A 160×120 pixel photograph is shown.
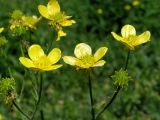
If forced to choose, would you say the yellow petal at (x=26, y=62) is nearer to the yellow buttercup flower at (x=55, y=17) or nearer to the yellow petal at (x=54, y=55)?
the yellow petal at (x=54, y=55)

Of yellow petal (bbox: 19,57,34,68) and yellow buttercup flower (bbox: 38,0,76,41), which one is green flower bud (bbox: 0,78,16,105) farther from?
yellow buttercup flower (bbox: 38,0,76,41)

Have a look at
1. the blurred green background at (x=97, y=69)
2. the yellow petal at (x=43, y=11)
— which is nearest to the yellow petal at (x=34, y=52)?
the yellow petal at (x=43, y=11)

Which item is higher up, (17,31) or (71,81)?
(17,31)

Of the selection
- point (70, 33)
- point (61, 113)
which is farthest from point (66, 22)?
point (70, 33)

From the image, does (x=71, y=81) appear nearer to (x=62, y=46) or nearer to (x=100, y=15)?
(x=62, y=46)

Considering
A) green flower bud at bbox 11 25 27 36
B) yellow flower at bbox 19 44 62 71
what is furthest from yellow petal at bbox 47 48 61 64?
green flower bud at bbox 11 25 27 36

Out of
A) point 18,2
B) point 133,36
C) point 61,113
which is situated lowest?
point 61,113
